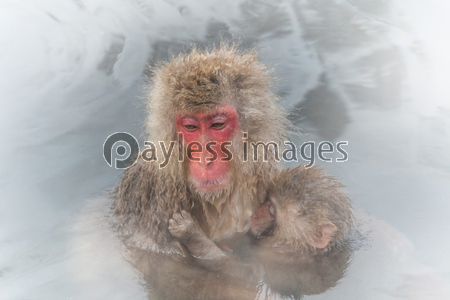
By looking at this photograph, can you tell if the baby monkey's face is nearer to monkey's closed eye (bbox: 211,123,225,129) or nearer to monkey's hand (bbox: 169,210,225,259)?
monkey's hand (bbox: 169,210,225,259)

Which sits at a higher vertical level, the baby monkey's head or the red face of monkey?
the red face of monkey

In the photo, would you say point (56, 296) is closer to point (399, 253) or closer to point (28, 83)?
point (28, 83)

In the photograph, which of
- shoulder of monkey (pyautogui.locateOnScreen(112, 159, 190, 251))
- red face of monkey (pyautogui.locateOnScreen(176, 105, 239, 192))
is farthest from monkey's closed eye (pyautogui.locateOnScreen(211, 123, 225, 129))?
shoulder of monkey (pyautogui.locateOnScreen(112, 159, 190, 251))

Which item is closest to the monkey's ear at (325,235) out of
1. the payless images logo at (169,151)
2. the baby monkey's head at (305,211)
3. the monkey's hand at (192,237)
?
the baby monkey's head at (305,211)

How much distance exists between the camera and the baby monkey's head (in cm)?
284

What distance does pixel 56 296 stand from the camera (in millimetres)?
2531

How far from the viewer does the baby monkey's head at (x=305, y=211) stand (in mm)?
2840

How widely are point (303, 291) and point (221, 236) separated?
78cm


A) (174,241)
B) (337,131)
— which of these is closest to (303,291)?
(174,241)

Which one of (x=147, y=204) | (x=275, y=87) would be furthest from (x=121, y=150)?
(x=275, y=87)

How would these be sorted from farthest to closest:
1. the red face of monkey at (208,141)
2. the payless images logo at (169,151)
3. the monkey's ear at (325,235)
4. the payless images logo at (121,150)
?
the payless images logo at (121,150) → the payless images logo at (169,151) → the monkey's ear at (325,235) → the red face of monkey at (208,141)

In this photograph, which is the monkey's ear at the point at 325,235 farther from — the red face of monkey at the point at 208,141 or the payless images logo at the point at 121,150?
the payless images logo at the point at 121,150

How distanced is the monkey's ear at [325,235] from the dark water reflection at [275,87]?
0.16 m

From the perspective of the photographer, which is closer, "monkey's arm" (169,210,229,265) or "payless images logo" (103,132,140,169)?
"monkey's arm" (169,210,229,265)
